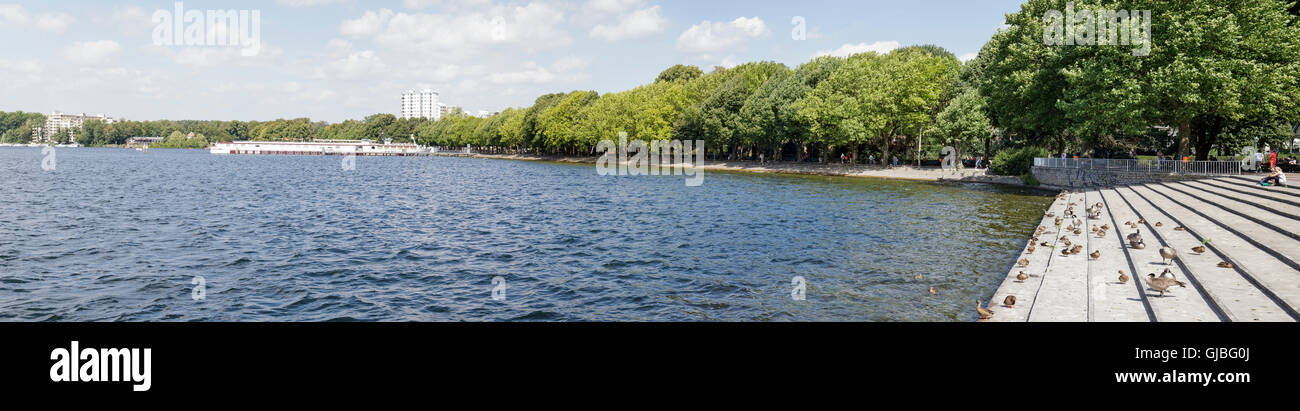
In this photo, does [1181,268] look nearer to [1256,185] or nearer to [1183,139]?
[1256,185]

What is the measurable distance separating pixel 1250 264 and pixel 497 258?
777 inches

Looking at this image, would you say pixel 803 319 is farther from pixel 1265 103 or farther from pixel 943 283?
pixel 1265 103

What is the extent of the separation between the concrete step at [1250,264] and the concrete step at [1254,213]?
845mm

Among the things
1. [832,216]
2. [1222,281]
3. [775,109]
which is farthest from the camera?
[775,109]

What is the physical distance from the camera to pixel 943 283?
18.8 meters

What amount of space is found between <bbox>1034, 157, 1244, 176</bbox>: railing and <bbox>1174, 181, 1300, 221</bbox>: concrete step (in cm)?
522

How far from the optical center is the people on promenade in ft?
98.3

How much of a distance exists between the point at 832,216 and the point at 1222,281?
73.5 feet

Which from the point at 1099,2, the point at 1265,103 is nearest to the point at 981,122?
the point at 1099,2

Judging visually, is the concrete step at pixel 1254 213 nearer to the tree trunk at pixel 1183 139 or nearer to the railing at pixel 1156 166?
the railing at pixel 1156 166

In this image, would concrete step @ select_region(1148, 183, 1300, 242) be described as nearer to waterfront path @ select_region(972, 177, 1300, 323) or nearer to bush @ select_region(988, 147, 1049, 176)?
waterfront path @ select_region(972, 177, 1300, 323)

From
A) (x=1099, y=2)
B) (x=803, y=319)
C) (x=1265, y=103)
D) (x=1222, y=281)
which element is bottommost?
(x=803, y=319)

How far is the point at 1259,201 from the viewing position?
86.6ft

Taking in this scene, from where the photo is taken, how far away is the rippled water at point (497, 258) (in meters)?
16.3
